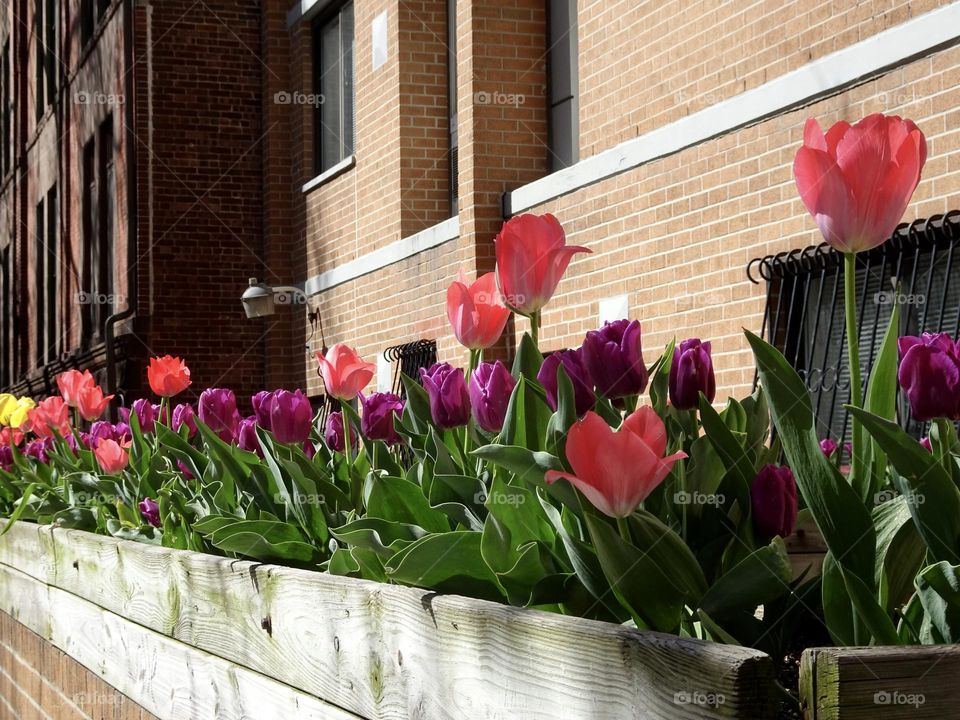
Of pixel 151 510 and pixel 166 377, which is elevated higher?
pixel 166 377

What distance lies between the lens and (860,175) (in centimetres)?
152

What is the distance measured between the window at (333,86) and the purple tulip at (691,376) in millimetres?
12633

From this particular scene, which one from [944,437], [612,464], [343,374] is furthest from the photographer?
[343,374]

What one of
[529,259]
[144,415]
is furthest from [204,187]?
[529,259]

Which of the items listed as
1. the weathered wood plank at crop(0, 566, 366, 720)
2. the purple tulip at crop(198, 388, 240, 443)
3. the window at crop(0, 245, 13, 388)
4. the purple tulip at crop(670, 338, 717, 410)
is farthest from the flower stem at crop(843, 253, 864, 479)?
the window at crop(0, 245, 13, 388)

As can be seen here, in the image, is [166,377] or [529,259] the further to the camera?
[166,377]

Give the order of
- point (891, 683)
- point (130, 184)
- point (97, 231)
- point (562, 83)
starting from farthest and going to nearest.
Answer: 1. point (97, 231)
2. point (130, 184)
3. point (562, 83)
4. point (891, 683)

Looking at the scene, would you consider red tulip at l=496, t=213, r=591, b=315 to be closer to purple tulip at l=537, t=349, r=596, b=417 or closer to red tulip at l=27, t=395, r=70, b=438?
purple tulip at l=537, t=349, r=596, b=417

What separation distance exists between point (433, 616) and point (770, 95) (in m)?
5.98

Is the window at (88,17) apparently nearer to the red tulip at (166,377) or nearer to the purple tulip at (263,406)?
the red tulip at (166,377)

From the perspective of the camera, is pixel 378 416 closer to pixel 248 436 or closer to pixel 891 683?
pixel 248 436

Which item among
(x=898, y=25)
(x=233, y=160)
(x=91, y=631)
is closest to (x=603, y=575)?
(x=91, y=631)

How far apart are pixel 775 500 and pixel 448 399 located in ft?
2.79

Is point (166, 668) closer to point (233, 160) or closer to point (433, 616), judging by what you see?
point (433, 616)
